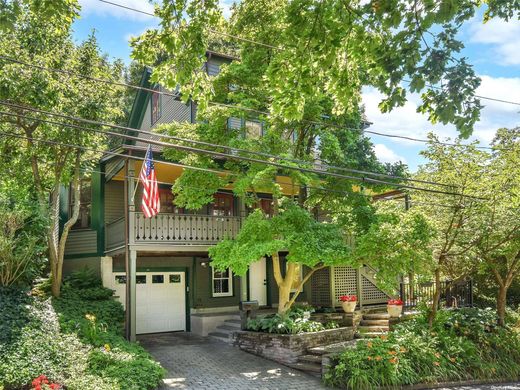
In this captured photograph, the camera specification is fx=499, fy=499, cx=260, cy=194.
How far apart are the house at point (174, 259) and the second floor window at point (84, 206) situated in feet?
0.14

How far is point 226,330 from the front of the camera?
17312mm

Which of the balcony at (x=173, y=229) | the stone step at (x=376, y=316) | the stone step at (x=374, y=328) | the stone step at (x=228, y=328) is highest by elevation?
the balcony at (x=173, y=229)

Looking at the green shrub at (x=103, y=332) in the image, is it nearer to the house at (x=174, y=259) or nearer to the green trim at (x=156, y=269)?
the green trim at (x=156, y=269)

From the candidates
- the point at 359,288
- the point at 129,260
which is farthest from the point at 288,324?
the point at 359,288

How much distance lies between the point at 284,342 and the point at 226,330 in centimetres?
352

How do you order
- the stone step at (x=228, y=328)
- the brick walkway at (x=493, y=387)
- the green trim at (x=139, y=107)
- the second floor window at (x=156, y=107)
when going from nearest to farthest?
the brick walkway at (x=493, y=387), the stone step at (x=228, y=328), the second floor window at (x=156, y=107), the green trim at (x=139, y=107)

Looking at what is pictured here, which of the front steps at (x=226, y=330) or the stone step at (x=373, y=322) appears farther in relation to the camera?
the stone step at (x=373, y=322)

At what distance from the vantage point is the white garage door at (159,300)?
1811 centimetres

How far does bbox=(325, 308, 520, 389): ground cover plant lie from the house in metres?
4.45

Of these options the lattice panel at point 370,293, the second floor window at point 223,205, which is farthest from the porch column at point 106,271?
the lattice panel at point 370,293

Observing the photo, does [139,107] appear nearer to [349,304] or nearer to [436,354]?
[349,304]

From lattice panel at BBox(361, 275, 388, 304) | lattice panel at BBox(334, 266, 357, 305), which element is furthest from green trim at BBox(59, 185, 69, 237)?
lattice panel at BBox(361, 275, 388, 304)

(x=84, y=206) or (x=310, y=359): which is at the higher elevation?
(x=84, y=206)

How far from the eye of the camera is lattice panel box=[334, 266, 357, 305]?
63.8ft
